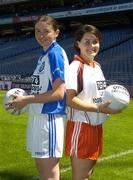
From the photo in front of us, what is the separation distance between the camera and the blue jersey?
3713 millimetres

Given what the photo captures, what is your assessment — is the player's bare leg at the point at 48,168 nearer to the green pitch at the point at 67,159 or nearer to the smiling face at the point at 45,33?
the smiling face at the point at 45,33

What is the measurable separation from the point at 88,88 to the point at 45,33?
1.96ft

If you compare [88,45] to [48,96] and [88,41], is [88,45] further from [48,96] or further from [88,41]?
[48,96]

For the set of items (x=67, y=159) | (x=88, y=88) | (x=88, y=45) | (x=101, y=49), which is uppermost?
(x=88, y=45)

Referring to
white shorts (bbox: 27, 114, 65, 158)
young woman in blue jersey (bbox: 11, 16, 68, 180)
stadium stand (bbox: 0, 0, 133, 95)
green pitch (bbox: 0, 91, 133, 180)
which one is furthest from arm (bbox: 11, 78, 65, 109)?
stadium stand (bbox: 0, 0, 133, 95)

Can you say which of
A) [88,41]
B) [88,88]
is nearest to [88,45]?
[88,41]

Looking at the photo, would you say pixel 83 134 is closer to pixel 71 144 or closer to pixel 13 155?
pixel 71 144

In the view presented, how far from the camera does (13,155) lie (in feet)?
26.0

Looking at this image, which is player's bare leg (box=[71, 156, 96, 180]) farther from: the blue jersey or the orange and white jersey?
the blue jersey

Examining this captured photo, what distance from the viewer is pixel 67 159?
7586 millimetres

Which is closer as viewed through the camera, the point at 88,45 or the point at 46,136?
the point at 46,136

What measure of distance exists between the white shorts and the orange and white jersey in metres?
0.22

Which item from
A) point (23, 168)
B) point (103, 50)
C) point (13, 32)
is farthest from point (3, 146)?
point (13, 32)

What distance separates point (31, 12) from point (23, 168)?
43.5 m
